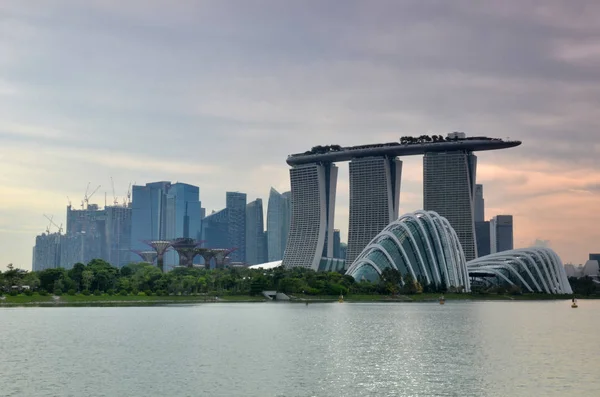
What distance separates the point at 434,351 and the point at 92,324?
58976 mm

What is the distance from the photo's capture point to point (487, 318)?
135375mm

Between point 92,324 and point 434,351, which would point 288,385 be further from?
point 92,324

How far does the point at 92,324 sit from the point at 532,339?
205 feet

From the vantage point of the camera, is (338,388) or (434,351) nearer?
(338,388)

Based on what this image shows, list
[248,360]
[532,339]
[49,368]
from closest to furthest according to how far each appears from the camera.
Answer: [49,368], [248,360], [532,339]

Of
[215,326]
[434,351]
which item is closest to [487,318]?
[215,326]

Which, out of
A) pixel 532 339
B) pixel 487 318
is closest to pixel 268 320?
pixel 487 318

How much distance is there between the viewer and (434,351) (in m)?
81.2

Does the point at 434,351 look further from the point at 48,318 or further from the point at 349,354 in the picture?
the point at 48,318

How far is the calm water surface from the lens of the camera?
58.2 metres

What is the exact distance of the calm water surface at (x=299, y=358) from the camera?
191 feet

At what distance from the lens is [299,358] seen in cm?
7506

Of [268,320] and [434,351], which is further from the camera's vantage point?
[268,320]

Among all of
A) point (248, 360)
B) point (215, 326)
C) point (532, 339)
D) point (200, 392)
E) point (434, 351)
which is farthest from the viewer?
point (215, 326)
